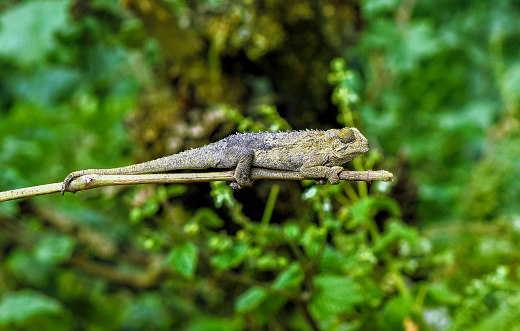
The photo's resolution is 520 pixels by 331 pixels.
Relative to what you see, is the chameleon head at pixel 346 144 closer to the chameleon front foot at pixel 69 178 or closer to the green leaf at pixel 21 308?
the chameleon front foot at pixel 69 178

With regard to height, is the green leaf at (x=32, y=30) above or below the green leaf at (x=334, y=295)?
above

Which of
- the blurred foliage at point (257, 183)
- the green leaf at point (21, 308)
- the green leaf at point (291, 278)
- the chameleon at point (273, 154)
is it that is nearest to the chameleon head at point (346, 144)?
the chameleon at point (273, 154)

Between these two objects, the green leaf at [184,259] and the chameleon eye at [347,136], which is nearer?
the chameleon eye at [347,136]

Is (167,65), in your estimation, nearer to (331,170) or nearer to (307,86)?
(307,86)

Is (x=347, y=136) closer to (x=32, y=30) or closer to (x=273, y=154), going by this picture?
(x=273, y=154)

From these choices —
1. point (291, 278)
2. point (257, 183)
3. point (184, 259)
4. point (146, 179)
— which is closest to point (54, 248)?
point (257, 183)

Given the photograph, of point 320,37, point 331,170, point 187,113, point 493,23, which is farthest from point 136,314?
point 493,23
